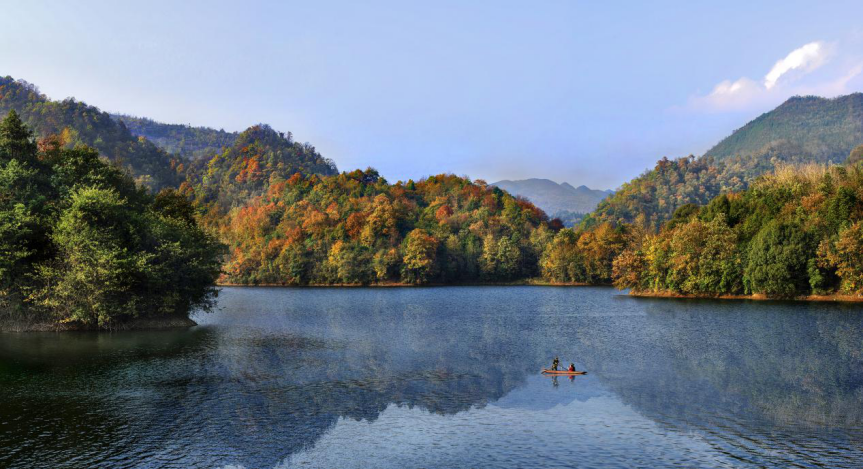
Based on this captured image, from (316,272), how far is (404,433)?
121 m

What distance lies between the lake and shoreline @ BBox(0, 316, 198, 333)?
1825mm

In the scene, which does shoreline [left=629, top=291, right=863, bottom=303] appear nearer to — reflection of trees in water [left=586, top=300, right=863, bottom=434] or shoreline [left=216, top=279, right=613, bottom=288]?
reflection of trees in water [left=586, top=300, right=863, bottom=434]

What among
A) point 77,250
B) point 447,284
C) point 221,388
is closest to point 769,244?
point 221,388

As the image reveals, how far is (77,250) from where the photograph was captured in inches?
1789

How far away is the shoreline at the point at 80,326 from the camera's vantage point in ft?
159

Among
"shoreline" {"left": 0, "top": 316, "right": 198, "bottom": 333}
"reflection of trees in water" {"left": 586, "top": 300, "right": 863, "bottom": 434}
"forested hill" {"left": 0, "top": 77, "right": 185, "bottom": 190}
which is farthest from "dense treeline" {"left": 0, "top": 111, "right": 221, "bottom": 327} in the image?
"forested hill" {"left": 0, "top": 77, "right": 185, "bottom": 190}

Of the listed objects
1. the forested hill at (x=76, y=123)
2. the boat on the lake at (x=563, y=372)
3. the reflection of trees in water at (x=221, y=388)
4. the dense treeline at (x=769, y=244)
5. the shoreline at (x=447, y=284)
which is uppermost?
the forested hill at (x=76, y=123)

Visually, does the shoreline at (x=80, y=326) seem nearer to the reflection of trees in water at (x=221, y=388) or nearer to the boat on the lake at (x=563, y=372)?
Answer: the reflection of trees in water at (x=221, y=388)

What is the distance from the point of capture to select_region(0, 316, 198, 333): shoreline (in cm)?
4834

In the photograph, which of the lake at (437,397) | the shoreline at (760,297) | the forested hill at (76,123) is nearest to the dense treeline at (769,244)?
the shoreline at (760,297)

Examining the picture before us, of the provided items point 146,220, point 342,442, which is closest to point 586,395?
point 342,442

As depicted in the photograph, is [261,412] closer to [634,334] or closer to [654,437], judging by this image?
[654,437]

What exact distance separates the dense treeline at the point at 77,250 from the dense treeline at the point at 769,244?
63126 mm

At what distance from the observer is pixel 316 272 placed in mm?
140375
